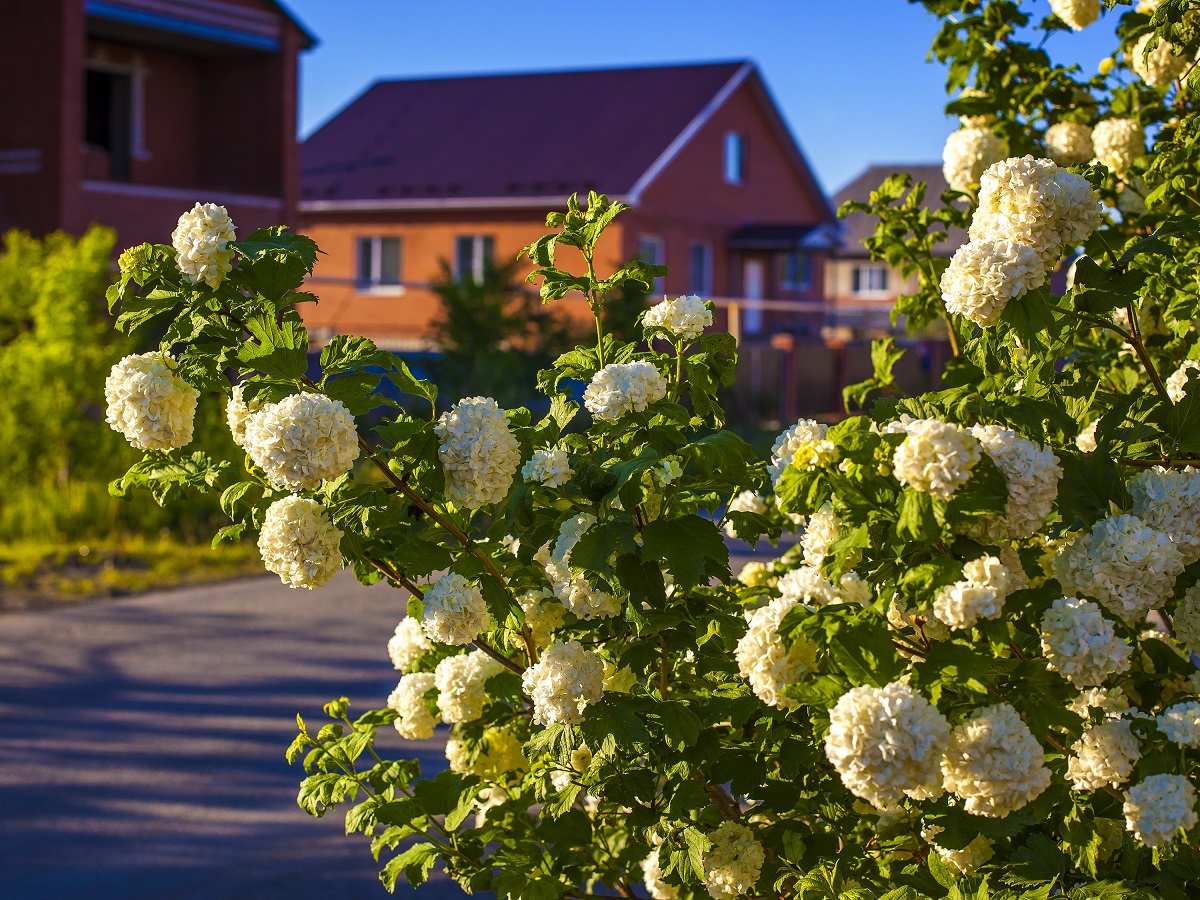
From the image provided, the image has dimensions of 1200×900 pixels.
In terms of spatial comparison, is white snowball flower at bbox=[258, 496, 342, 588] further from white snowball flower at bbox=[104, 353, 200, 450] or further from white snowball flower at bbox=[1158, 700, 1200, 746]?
white snowball flower at bbox=[1158, 700, 1200, 746]

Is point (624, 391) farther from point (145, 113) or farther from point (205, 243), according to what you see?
point (145, 113)

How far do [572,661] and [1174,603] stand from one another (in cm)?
97

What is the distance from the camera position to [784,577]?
2.30 meters

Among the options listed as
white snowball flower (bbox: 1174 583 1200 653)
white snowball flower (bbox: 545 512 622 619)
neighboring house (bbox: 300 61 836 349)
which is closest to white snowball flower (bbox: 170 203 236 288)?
white snowball flower (bbox: 545 512 622 619)

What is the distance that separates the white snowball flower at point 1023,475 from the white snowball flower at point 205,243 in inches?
48.4

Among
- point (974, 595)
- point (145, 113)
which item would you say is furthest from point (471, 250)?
point (974, 595)

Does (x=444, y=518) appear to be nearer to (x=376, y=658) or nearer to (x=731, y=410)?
(x=376, y=658)

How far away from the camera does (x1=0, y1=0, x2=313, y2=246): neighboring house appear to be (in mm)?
16984

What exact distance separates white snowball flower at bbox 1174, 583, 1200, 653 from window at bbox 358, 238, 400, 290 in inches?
1126

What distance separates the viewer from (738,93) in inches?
1258

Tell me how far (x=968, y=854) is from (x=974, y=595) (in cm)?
72

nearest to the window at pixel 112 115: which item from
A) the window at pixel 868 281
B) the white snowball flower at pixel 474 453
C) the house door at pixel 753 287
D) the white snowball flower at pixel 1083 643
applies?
the house door at pixel 753 287

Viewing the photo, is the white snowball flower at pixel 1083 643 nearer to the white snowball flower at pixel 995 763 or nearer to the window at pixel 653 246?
the white snowball flower at pixel 995 763

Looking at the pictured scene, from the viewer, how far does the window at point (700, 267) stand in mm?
30906
